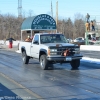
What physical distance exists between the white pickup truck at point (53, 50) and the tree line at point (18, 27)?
75.4m

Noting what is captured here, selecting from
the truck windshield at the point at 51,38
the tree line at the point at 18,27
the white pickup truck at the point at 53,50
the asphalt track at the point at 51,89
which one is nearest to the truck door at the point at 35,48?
the white pickup truck at the point at 53,50

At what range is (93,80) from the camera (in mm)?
11297

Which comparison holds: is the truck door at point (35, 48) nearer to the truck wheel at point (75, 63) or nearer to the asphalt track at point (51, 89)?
the truck wheel at point (75, 63)

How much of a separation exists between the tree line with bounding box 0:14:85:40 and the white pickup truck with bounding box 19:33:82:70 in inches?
2967

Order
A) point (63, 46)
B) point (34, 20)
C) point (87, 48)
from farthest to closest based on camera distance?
point (87, 48), point (34, 20), point (63, 46)

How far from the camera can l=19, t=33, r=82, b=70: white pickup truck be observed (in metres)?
14.7

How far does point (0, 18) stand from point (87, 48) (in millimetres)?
62640

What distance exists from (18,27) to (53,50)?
8124 cm

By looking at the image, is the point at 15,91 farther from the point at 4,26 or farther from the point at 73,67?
the point at 4,26

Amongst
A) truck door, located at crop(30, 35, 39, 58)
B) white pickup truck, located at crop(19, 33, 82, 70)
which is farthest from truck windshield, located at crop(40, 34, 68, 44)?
truck door, located at crop(30, 35, 39, 58)

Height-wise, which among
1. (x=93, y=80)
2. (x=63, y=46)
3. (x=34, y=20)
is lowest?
(x=93, y=80)

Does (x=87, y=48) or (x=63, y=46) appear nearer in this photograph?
(x=63, y=46)

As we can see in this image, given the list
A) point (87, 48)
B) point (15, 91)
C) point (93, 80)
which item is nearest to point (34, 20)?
point (87, 48)

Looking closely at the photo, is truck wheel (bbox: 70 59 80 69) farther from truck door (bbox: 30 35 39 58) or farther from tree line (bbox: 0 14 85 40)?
tree line (bbox: 0 14 85 40)
